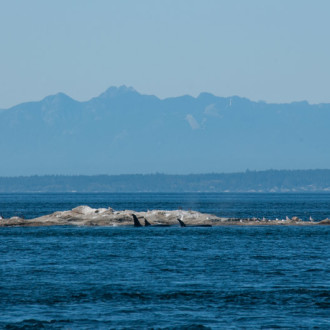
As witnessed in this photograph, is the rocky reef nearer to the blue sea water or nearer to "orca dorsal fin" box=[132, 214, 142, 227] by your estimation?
"orca dorsal fin" box=[132, 214, 142, 227]

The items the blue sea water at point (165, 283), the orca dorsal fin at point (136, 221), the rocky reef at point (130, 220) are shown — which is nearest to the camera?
the blue sea water at point (165, 283)

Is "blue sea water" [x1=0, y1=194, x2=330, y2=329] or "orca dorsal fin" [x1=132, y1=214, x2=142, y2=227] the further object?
"orca dorsal fin" [x1=132, y1=214, x2=142, y2=227]

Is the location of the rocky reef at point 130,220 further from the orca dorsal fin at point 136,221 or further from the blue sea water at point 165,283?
the blue sea water at point 165,283

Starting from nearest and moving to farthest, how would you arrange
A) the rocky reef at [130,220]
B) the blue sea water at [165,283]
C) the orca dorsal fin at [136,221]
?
the blue sea water at [165,283] < the orca dorsal fin at [136,221] < the rocky reef at [130,220]

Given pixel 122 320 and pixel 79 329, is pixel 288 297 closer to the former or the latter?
pixel 122 320

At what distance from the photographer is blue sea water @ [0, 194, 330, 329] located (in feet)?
125

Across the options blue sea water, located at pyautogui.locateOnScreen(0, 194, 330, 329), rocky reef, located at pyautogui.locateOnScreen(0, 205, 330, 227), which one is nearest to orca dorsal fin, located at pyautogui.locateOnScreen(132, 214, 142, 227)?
rocky reef, located at pyautogui.locateOnScreen(0, 205, 330, 227)

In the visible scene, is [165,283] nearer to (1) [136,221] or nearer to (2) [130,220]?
(1) [136,221]

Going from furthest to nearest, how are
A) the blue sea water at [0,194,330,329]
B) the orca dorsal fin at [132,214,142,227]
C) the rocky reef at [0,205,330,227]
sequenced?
the rocky reef at [0,205,330,227], the orca dorsal fin at [132,214,142,227], the blue sea water at [0,194,330,329]

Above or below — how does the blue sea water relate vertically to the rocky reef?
below

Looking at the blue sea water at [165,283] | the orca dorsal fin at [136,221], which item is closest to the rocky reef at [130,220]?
the orca dorsal fin at [136,221]

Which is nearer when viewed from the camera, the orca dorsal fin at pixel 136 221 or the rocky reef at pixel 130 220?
the orca dorsal fin at pixel 136 221

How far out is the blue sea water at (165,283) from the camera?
3800 centimetres

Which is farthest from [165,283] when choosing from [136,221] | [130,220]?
[130,220]
